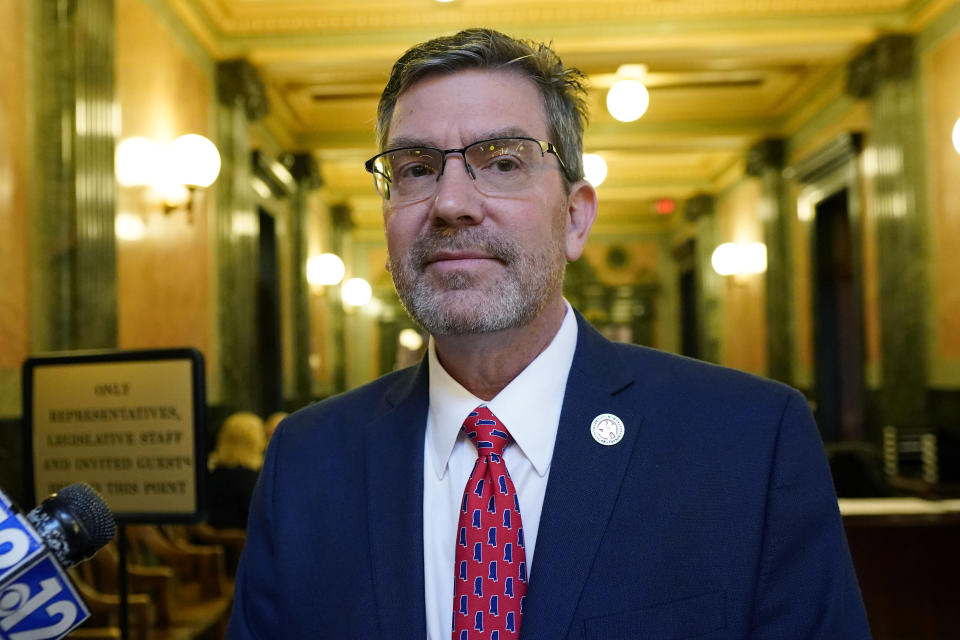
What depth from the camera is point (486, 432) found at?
1.40 m

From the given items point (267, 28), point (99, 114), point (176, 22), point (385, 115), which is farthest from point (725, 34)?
point (385, 115)

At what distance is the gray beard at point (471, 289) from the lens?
4.62ft

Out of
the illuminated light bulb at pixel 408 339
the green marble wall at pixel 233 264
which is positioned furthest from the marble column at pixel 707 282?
the green marble wall at pixel 233 264

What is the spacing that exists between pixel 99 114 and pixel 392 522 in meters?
3.90

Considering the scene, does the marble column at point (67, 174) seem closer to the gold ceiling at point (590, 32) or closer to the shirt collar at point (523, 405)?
the gold ceiling at point (590, 32)

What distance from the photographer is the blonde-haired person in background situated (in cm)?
512

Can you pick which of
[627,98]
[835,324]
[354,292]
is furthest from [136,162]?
[354,292]

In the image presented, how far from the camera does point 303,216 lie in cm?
1016

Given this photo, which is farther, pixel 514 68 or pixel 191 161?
pixel 191 161

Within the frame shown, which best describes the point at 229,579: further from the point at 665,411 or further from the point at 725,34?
the point at 725,34

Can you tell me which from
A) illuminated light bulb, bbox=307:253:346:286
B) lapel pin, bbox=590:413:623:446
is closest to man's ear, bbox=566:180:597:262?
lapel pin, bbox=590:413:623:446

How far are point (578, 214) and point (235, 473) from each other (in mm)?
3960

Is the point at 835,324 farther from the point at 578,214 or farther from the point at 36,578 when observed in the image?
the point at 36,578

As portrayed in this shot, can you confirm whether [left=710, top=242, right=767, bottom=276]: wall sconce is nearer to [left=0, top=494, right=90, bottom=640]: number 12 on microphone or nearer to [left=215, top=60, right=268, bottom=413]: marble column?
[left=215, top=60, right=268, bottom=413]: marble column
